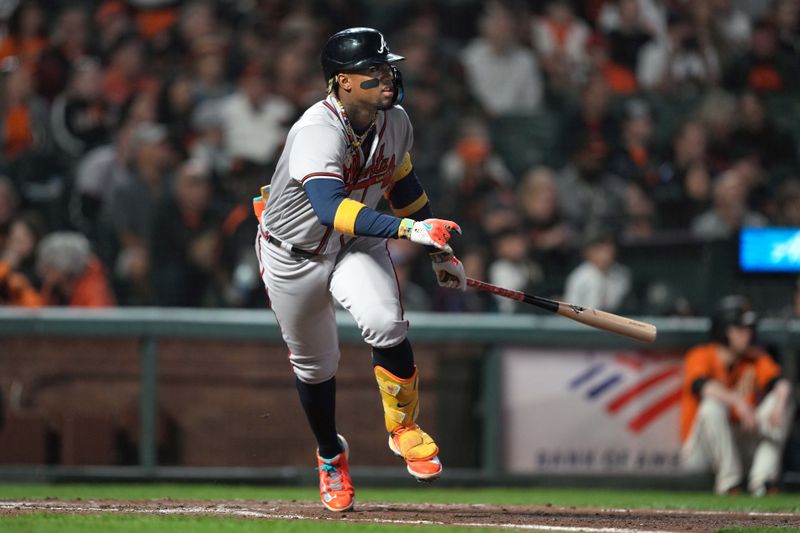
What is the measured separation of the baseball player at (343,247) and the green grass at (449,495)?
1.47m

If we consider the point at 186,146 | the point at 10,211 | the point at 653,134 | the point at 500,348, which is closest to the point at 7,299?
the point at 10,211

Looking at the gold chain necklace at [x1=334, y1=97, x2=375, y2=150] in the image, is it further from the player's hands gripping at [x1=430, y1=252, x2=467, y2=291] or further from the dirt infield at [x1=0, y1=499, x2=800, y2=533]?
the dirt infield at [x1=0, y1=499, x2=800, y2=533]

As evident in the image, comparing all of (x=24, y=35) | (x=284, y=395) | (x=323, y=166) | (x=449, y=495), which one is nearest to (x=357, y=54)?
(x=323, y=166)

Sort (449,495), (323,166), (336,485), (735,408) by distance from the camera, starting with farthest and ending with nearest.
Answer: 1. (735,408)
2. (449,495)
3. (336,485)
4. (323,166)

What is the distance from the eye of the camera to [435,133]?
9.75m

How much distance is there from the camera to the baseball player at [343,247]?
14.8 feet

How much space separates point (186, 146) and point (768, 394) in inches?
174

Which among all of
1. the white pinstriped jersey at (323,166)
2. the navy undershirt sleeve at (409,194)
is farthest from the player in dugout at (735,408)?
the white pinstriped jersey at (323,166)

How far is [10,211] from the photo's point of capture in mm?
8492

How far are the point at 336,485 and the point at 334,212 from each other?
1221mm

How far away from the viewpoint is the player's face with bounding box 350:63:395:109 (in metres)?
4.58

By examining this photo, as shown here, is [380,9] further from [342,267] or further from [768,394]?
[342,267]

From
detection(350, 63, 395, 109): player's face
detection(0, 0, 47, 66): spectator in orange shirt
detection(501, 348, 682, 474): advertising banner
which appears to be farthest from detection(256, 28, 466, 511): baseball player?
detection(0, 0, 47, 66): spectator in orange shirt

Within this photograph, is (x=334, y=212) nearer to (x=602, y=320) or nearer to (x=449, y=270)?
(x=449, y=270)
